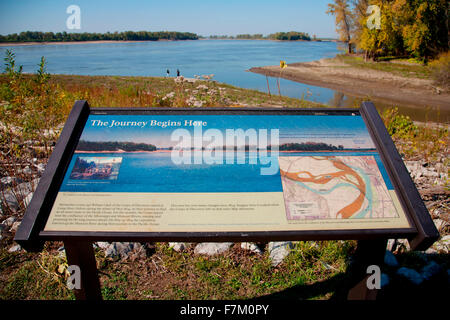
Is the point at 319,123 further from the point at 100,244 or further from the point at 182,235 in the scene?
the point at 100,244

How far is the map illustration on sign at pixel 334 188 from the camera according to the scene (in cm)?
175

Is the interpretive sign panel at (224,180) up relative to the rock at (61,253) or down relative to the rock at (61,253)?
up

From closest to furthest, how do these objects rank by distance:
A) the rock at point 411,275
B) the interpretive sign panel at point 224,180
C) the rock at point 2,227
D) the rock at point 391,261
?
the interpretive sign panel at point 224,180 < the rock at point 411,275 < the rock at point 391,261 < the rock at point 2,227

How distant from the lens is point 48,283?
8.90ft

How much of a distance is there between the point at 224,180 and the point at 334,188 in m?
0.65

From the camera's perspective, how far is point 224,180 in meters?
1.86

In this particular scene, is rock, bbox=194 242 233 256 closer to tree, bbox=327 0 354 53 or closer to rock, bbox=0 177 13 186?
rock, bbox=0 177 13 186

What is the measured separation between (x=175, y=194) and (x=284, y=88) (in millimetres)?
23976

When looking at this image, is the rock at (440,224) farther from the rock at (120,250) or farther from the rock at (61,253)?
the rock at (61,253)

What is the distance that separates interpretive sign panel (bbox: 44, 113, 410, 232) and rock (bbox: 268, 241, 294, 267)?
137cm

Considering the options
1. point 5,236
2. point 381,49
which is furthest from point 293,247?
point 381,49

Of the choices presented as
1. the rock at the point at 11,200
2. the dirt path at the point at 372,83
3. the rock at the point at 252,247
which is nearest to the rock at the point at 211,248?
the rock at the point at 252,247

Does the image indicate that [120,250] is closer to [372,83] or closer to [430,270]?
[430,270]

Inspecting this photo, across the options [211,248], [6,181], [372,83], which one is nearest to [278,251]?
[211,248]
